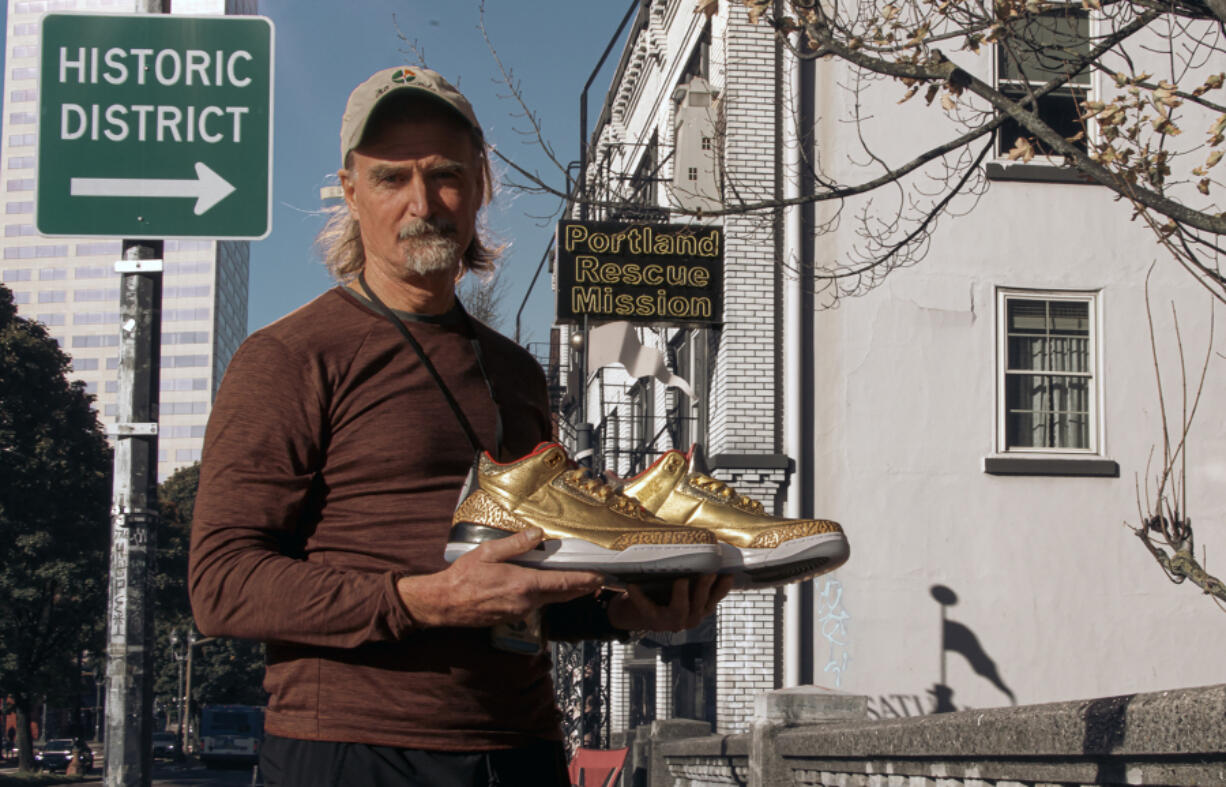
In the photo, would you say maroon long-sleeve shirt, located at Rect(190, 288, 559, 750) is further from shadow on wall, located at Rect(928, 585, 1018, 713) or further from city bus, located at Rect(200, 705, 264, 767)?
city bus, located at Rect(200, 705, 264, 767)

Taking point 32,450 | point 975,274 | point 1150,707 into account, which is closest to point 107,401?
point 32,450

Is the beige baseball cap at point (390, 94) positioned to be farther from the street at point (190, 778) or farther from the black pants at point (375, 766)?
the street at point (190, 778)

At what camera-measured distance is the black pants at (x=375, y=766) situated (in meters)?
2.28

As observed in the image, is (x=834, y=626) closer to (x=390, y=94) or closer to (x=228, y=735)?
(x=390, y=94)

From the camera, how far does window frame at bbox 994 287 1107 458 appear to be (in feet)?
60.3

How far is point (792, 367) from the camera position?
18.4 metres

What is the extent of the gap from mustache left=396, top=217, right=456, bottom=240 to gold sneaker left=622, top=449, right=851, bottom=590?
0.58 metres

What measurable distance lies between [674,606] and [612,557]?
0.44 meters

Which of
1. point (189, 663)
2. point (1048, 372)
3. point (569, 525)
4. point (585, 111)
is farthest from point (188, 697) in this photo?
point (569, 525)

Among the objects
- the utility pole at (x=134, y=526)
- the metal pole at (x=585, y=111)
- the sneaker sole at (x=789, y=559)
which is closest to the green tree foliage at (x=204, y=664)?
the metal pole at (x=585, y=111)

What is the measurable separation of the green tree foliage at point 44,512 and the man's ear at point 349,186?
38573mm

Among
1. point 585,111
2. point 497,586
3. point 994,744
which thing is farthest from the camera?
point 585,111

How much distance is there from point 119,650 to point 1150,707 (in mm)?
3778

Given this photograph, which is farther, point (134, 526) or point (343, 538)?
point (134, 526)
